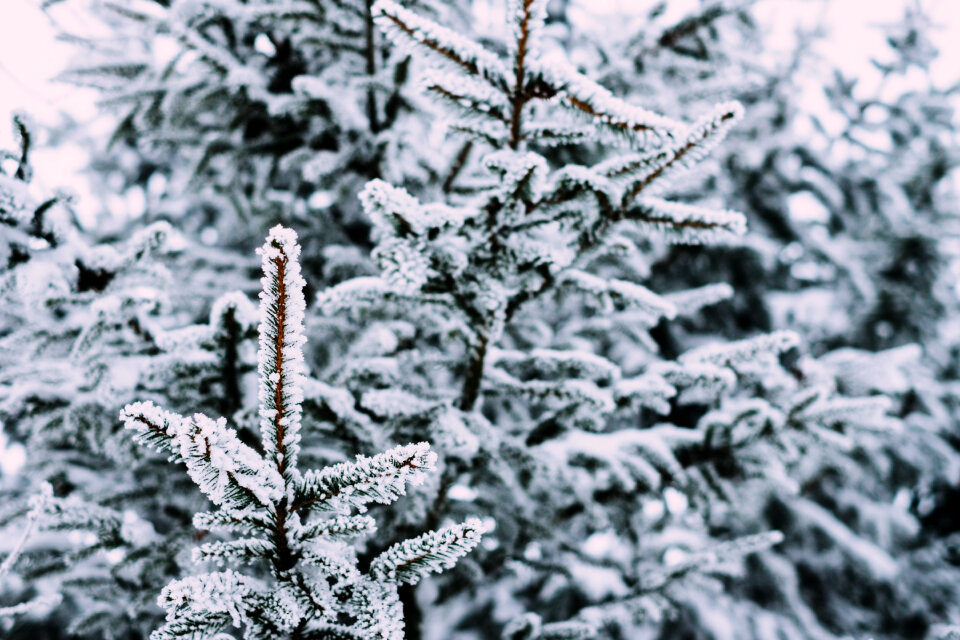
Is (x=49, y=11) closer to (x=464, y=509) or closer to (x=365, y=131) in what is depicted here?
(x=365, y=131)

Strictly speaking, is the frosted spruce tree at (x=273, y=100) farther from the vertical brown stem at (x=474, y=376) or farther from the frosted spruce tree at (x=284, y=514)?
the frosted spruce tree at (x=284, y=514)

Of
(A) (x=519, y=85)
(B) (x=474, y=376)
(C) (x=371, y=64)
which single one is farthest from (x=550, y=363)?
(C) (x=371, y=64)

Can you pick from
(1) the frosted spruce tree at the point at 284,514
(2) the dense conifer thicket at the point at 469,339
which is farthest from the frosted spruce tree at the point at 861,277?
(1) the frosted spruce tree at the point at 284,514

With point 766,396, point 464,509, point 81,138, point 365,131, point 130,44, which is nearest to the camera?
point 464,509

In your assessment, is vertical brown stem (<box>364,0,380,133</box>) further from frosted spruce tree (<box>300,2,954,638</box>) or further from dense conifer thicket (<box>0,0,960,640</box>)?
frosted spruce tree (<box>300,2,954,638</box>)

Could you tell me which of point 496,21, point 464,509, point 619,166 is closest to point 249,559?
point 619,166

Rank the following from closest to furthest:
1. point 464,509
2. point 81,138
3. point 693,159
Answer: point 693,159 → point 464,509 → point 81,138

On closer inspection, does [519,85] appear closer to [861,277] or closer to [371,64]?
[371,64]

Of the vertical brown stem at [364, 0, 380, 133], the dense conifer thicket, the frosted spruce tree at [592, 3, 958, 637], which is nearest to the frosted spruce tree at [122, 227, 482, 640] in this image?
the dense conifer thicket
